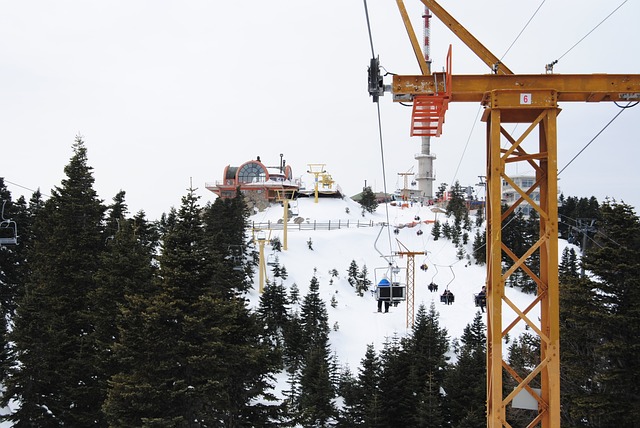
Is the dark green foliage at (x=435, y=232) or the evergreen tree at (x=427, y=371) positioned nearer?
the evergreen tree at (x=427, y=371)

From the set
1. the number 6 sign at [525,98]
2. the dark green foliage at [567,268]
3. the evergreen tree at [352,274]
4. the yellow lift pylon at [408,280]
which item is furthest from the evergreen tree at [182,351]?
the evergreen tree at [352,274]

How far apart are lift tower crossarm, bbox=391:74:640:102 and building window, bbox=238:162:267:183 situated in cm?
6611

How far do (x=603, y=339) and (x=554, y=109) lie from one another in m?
10.1

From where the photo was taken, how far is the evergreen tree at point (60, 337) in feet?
53.6

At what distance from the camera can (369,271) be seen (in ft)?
172

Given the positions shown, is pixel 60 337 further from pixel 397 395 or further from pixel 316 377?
pixel 397 395

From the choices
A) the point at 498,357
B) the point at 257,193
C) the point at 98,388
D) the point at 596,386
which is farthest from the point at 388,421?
the point at 257,193

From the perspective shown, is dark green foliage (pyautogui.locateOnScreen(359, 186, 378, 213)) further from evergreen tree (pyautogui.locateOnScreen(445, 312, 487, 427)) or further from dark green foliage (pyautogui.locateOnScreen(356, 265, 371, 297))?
evergreen tree (pyautogui.locateOnScreen(445, 312, 487, 427))

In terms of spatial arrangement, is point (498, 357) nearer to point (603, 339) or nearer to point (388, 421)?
point (603, 339)

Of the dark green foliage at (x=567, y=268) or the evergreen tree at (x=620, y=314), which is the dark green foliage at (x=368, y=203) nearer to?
the dark green foliage at (x=567, y=268)

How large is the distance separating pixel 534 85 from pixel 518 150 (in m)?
0.96

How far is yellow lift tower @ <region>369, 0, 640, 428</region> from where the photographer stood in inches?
305

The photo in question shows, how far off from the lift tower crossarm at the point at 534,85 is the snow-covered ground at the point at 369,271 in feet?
66.0

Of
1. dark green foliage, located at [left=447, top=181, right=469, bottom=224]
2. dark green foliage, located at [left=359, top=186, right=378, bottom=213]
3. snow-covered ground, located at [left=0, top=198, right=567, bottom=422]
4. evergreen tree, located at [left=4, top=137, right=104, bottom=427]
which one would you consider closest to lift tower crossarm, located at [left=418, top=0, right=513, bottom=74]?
evergreen tree, located at [left=4, top=137, right=104, bottom=427]
